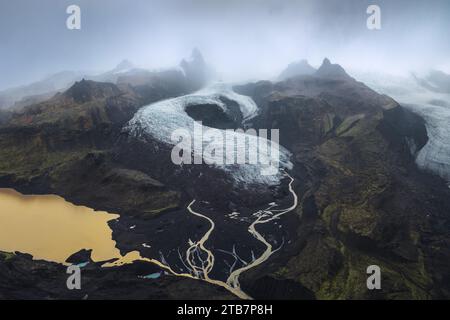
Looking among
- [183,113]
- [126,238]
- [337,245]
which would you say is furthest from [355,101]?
[126,238]

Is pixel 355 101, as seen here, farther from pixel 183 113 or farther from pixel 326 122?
pixel 183 113

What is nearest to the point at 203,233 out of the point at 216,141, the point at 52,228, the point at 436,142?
the point at 52,228

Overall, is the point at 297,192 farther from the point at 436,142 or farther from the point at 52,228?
the point at 436,142

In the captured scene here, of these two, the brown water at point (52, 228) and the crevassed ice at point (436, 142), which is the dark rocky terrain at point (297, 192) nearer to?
the brown water at point (52, 228)

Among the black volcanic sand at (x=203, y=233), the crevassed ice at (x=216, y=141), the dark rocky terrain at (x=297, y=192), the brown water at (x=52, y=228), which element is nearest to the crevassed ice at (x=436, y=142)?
the dark rocky terrain at (x=297, y=192)

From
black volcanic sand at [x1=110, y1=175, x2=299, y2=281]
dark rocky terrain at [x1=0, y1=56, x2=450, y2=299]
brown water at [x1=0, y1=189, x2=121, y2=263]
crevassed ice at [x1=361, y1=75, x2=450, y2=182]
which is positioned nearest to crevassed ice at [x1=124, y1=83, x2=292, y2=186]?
dark rocky terrain at [x1=0, y1=56, x2=450, y2=299]

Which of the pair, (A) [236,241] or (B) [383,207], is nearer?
(A) [236,241]
